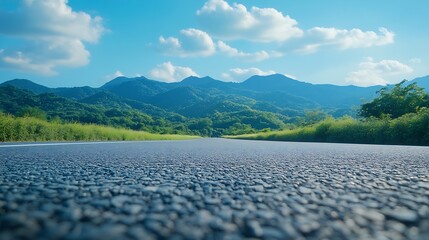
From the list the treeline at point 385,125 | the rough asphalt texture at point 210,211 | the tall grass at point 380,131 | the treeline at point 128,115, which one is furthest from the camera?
the treeline at point 128,115

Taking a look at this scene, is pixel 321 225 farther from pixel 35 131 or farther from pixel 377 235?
pixel 35 131

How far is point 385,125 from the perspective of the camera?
54.9 feet

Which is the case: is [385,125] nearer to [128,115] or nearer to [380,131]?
[380,131]

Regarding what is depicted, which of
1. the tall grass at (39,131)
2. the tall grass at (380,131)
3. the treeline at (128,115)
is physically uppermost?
the treeline at (128,115)

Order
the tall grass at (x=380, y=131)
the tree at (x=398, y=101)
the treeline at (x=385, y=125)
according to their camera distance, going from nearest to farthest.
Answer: the tall grass at (x=380, y=131) → the treeline at (x=385, y=125) → the tree at (x=398, y=101)

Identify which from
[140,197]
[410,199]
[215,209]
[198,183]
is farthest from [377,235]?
[198,183]

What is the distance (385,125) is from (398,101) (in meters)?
21.9

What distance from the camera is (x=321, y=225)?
1.20m

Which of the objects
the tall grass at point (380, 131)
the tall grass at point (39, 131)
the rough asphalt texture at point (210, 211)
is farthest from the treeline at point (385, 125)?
the tall grass at point (39, 131)

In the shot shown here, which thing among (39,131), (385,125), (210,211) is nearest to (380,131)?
(385,125)

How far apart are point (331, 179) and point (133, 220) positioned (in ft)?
6.66

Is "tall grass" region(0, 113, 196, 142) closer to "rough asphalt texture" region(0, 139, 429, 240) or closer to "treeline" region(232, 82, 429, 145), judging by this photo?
"rough asphalt texture" region(0, 139, 429, 240)

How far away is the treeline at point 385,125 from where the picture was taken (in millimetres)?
14672

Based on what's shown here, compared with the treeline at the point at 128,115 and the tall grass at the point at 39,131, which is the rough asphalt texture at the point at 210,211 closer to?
the tall grass at the point at 39,131
